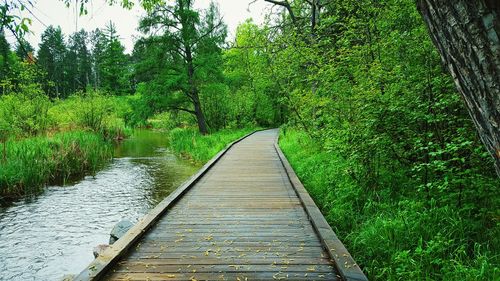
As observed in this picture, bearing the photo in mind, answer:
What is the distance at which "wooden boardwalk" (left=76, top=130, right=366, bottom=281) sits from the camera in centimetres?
315

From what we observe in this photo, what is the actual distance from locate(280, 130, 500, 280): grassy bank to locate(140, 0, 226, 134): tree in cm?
1586

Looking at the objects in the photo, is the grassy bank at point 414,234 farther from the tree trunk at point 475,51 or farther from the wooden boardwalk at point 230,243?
the tree trunk at point 475,51

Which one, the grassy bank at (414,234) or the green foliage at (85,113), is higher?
the green foliage at (85,113)

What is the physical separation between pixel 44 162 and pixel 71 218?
355cm

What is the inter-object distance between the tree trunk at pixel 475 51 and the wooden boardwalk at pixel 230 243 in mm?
1941

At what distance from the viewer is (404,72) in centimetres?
502

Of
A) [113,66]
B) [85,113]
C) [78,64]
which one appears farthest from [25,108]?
[78,64]

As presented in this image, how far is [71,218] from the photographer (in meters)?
7.41

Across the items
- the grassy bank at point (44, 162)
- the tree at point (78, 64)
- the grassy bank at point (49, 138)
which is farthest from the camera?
the tree at point (78, 64)

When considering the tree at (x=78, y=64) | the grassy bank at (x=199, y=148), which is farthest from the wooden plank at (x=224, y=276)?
the tree at (x=78, y=64)

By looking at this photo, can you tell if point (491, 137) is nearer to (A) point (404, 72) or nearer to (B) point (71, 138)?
(A) point (404, 72)

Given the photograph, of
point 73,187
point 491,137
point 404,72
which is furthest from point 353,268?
point 73,187

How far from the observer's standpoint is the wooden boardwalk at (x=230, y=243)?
3.15 m

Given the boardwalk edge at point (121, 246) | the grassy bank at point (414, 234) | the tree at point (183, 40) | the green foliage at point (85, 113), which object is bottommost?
the grassy bank at point (414, 234)
